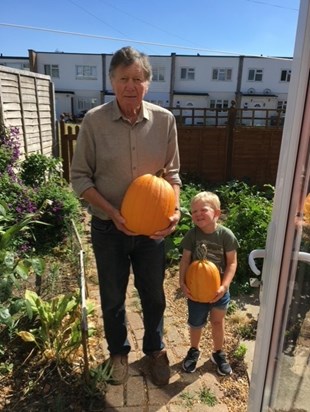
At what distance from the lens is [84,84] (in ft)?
107

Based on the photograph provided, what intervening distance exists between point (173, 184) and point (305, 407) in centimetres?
136

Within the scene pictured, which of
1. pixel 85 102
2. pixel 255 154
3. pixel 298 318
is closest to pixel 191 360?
pixel 298 318

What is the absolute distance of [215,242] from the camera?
2342mm

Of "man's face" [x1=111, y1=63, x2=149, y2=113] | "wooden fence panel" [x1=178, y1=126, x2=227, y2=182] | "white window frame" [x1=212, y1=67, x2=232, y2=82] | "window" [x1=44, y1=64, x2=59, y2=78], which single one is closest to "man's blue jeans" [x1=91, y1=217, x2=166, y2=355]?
"man's face" [x1=111, y1=63, x2=149, y2=113]

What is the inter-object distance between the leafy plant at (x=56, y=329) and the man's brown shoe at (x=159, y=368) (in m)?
0.52

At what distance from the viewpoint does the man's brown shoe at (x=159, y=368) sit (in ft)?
7.82

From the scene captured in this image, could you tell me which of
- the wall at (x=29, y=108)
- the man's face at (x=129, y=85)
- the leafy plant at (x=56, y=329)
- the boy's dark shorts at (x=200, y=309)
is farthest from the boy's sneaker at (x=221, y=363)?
the wall at (x=29, y=108)

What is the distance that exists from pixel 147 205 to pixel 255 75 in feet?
112

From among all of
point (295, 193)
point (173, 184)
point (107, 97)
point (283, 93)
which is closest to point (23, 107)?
point (173, 184)

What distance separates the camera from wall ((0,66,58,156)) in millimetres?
5242

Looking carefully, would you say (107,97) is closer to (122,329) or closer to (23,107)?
(23,107)

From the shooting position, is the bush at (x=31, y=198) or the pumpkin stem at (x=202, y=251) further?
the bush at (x=31, y=198)

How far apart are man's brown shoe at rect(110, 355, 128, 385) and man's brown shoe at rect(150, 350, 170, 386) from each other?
179mm

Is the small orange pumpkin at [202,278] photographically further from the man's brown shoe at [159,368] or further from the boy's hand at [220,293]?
the man's brown shoe at [159,368]
